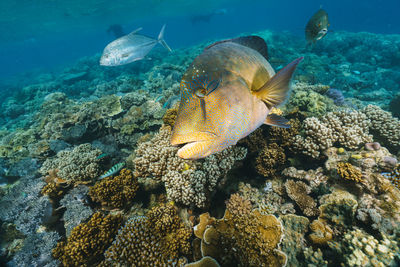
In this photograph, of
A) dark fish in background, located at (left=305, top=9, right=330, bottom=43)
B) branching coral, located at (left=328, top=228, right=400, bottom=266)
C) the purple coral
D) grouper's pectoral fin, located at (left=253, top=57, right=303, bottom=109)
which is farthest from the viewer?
the purple coral

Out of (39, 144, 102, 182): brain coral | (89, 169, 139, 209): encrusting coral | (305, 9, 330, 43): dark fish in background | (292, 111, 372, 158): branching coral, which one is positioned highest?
(305, 9, 330, 43): dark fish in background

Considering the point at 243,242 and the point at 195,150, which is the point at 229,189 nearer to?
the point at 243,242

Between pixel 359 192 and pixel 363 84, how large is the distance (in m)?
13.4

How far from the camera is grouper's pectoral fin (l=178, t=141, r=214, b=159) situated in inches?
43.9

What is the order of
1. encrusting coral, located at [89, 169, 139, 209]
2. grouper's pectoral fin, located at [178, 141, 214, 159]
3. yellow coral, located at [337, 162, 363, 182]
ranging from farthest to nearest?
encrusting coral, located at [89, 169, 139, 209] < yellow coral, located at [337, 162, 363, 182] < grouper's pectoral fin, located at [178, 141, 214, 159]

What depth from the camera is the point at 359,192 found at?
3.13 metres

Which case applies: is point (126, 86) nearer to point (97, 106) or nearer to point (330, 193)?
point (97, 106)

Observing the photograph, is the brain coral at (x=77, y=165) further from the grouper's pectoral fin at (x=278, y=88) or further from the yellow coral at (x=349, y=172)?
the yellow coral at (x=349, y=172)

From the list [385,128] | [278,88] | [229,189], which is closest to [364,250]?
[229,189]

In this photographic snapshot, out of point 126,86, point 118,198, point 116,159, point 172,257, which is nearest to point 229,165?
point 172,257

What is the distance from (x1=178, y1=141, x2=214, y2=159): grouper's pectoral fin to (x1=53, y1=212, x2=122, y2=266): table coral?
2.88 m

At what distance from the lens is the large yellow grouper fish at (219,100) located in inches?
43.9

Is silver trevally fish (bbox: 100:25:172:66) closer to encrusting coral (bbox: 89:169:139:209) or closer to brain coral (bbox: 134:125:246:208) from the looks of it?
brain coral (bbox: 134:125:246:208)

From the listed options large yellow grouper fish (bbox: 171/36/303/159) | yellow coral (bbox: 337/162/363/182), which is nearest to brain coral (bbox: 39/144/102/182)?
large yellow grouper fish (bbox: 171/36/303/159)
